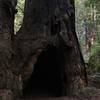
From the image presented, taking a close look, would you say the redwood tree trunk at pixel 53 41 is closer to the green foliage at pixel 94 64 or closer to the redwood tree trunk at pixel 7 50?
the redwood tree trunk at pixel 7 50

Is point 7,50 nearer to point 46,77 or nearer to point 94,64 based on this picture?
point 46,77

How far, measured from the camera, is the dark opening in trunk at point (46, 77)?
10547 millimetres

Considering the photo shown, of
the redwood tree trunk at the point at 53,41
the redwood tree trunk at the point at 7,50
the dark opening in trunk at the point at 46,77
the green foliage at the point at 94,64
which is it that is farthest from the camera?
the green foliage at the point at 94,64

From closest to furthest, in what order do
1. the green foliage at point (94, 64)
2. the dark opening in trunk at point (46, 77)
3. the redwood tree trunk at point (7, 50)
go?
the redwood tree trunk at point (7, 50), the dark opening in trunk at point (46, 77), the green foliage at point (94, 64)

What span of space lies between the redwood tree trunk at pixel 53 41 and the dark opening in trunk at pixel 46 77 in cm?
72

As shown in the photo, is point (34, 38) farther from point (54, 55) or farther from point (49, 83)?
point (49, 83)

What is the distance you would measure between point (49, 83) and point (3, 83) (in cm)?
384

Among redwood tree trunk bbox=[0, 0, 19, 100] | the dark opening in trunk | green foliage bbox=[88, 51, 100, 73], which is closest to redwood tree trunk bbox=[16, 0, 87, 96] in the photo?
redwood tree trunk bbox=[0, 0, 19, 100]

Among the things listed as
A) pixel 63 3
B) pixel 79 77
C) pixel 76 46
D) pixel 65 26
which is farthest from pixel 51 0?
pixel 79 77

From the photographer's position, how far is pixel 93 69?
15.2m

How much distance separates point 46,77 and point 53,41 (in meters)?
2.92

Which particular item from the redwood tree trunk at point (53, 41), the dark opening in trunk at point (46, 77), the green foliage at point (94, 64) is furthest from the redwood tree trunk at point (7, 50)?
the green foliage at point (94, 64)

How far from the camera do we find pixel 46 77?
11.6 m

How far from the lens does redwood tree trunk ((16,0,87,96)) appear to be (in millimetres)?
8953
